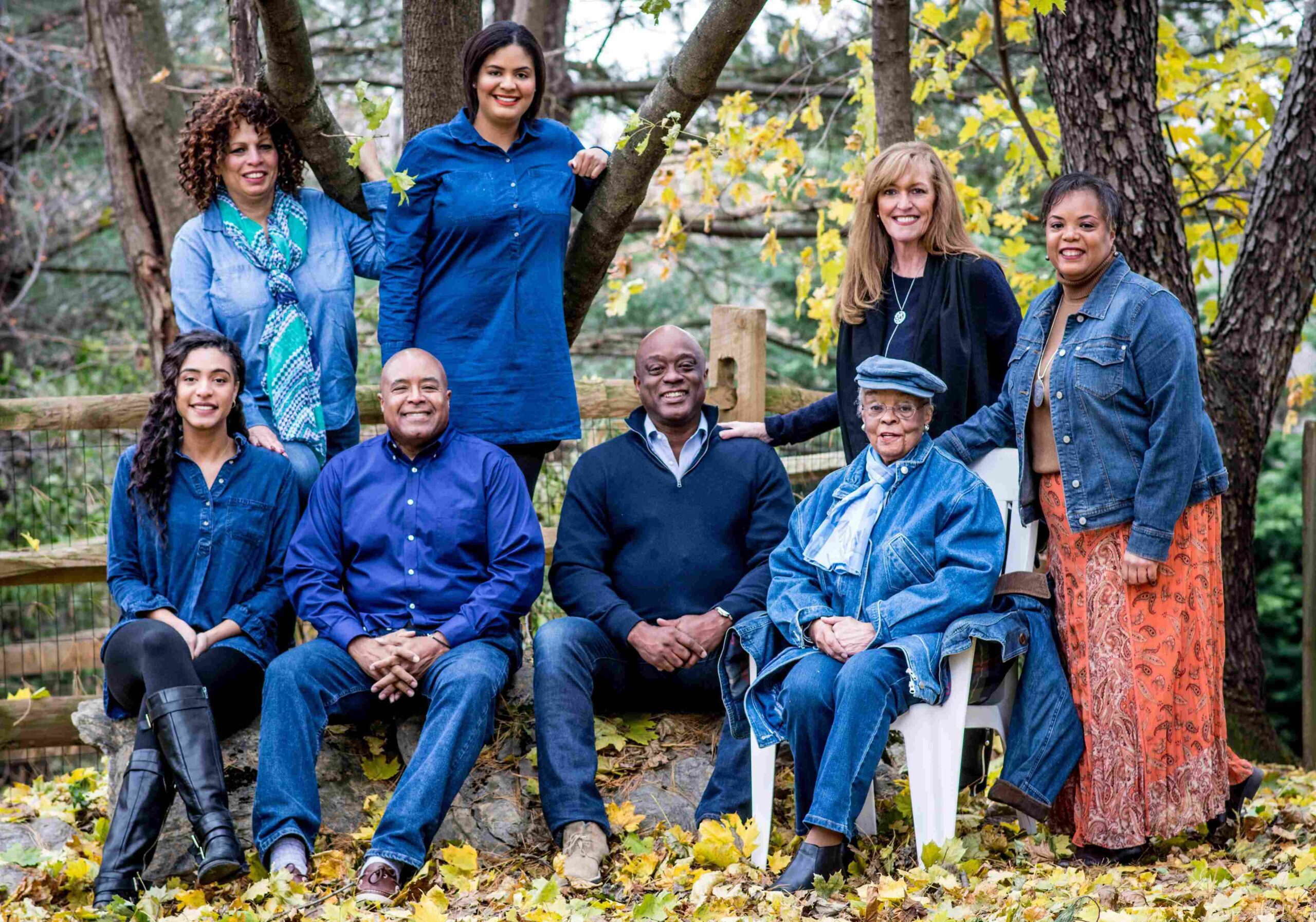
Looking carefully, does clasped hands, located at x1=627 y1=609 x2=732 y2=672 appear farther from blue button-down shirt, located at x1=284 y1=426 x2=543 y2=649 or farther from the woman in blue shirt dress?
the woman in blue shirt dress

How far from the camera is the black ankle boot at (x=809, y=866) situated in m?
3.43

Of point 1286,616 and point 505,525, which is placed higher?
point 505,525

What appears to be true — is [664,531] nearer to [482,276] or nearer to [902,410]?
[902,410]

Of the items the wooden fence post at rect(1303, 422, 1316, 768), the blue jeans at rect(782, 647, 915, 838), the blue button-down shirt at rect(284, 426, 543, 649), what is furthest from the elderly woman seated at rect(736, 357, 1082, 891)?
the wooden fence post at rect(1303, 422, 1316, 768)

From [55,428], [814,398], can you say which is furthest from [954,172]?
[55,428]

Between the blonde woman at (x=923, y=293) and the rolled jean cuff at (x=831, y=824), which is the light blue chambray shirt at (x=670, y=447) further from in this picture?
the rolled jean cuff at (x=831, y=824)

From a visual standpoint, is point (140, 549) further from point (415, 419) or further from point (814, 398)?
point (814, 398)

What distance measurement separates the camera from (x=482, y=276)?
4285 millimetres

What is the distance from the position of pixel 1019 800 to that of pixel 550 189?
244 centimetres

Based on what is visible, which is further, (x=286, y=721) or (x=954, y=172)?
(x=954, y=172)

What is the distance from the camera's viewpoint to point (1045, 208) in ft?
12.6

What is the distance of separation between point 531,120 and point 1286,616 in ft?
29.4

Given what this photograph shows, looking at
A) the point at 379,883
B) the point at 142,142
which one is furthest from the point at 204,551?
the point at 142,142

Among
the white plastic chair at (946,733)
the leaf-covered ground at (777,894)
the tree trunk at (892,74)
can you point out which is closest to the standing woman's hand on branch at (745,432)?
the white plastic chair at (946,733)
